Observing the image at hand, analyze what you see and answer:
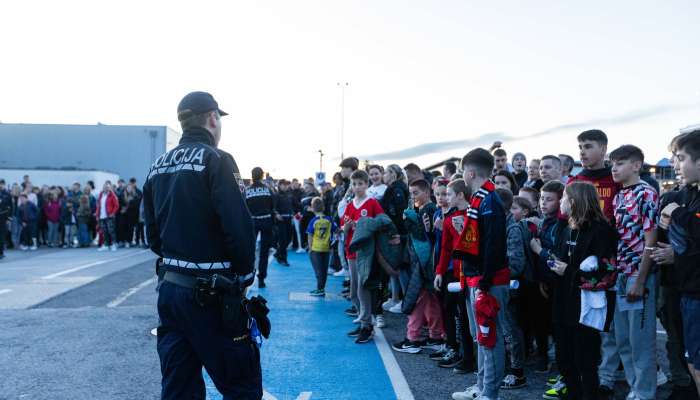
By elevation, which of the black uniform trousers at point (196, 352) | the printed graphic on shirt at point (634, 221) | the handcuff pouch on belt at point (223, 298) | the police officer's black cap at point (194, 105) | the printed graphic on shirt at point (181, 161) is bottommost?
the black uniform trousers at point (196, 352)

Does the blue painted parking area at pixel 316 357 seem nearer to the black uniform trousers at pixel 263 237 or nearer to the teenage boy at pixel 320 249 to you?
the teenage boy at pixel 320 249

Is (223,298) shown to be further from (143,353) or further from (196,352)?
(143,353)

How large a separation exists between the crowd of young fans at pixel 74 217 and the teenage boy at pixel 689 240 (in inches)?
691

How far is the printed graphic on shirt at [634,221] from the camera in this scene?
187 inches

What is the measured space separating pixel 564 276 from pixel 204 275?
293 centimetres

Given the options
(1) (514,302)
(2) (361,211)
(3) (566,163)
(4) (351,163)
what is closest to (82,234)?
(4) (351,163)

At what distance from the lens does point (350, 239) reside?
24.3ft

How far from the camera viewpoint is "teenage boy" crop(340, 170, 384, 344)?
22.2ft

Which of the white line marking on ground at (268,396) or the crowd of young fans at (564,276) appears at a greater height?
the crowd of young fans at (564,276)

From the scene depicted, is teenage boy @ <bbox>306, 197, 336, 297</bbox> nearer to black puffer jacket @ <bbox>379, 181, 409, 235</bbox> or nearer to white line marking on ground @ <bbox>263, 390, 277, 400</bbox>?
black puffer jacket @ <bbox>379, 181, 409, 235</bbox>

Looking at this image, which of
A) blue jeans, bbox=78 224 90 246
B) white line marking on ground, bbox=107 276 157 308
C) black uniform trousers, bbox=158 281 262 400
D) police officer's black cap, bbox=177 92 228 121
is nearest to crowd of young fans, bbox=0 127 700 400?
black uniform trousers, bbox=158 281 262 400

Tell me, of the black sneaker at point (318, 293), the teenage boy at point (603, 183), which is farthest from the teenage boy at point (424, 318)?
the black sneaker at point (318, 293)

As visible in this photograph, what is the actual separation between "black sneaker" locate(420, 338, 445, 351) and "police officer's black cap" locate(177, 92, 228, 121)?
4.28 metres

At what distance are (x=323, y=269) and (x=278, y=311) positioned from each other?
165 centimetres
